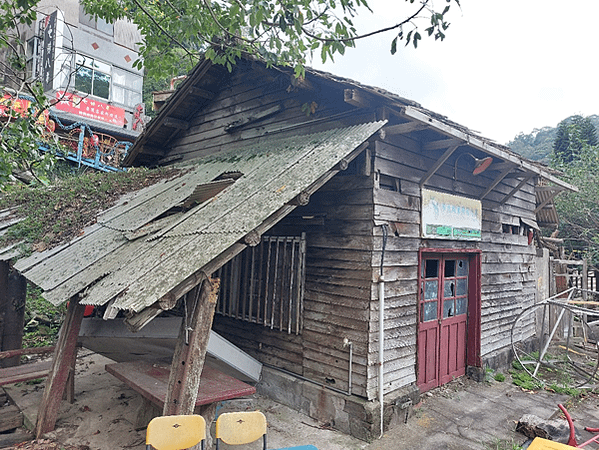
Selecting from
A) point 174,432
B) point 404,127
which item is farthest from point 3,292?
point 404,127

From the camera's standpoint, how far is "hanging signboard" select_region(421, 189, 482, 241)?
20.3 feet

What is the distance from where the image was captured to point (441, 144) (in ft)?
18.9

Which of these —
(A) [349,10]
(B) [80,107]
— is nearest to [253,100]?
(A) [349,10]

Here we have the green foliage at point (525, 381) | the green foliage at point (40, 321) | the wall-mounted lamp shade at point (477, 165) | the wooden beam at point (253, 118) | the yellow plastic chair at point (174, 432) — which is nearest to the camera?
the yellow plastic chair at point (174, 432)

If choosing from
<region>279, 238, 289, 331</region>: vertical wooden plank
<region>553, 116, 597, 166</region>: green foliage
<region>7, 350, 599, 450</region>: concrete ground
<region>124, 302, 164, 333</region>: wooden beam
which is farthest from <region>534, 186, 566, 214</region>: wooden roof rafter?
→ <region>553, 116, 597, 166</region>: green foliage

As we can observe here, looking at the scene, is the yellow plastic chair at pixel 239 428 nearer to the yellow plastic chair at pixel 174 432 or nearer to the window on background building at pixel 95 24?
the yellow plastic chair at pixel 174 432

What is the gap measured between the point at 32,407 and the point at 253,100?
620 cm

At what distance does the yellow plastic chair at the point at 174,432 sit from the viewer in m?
3.13

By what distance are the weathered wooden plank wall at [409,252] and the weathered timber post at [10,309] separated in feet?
21.1

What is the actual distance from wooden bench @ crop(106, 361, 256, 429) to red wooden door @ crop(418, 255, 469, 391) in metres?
3.07

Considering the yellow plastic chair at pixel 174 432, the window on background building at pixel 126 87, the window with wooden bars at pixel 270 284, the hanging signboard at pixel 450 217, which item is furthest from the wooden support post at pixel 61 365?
the window on background building at pixel 126 87

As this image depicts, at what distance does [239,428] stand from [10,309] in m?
5.90

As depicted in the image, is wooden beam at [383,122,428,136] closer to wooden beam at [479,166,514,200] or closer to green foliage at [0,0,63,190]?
wooden beam at [479,166,514,200]

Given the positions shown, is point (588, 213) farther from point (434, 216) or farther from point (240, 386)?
point (240, 386)
